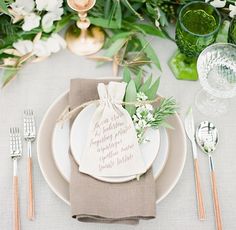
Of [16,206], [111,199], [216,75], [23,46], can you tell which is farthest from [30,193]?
[216,75]

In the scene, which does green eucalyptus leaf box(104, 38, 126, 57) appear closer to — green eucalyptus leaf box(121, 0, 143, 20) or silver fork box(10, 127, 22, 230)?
green eucalyptus leaf box(121, 0, 143, 20)

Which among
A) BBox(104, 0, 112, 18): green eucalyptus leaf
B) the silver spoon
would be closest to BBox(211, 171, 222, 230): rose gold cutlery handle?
the silver spoon

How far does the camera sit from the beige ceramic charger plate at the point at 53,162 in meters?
0.75

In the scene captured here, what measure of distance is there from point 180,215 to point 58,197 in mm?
200

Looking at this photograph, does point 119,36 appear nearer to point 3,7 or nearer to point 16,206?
point 3,7

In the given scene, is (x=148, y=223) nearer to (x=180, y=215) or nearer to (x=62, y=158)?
(x=180, y=215)

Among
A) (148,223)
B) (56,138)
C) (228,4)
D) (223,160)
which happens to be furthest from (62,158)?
(228,4)

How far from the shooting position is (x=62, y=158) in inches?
30.2

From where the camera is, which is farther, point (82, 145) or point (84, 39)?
point (84, 39)

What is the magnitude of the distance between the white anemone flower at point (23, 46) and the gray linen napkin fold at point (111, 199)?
0.83ft

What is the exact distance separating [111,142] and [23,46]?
10.3 inches

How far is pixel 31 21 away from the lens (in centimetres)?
85

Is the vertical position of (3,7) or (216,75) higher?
(3,7)

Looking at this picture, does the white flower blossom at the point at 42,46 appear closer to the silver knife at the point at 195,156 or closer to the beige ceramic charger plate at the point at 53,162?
the beige ceramic charger plate at the point at 53,162
